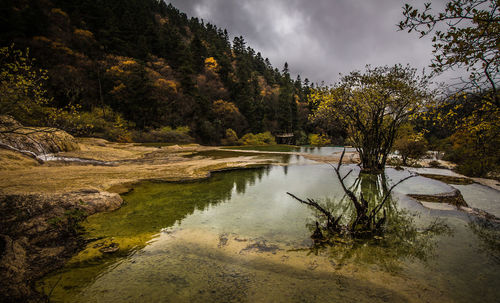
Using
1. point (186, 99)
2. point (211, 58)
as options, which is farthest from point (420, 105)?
point (211, 58)

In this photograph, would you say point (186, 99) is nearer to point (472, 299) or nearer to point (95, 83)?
point (95, 83)

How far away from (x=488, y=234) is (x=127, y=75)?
4947 centimetres

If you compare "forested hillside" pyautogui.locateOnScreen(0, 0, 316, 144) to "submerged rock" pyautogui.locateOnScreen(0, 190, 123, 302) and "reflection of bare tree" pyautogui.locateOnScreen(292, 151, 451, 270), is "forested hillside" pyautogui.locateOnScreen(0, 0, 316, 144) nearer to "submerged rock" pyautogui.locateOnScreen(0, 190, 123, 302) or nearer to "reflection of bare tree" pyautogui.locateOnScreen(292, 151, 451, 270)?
"submerged rock" pyautogui.locateOnScreen(0, 190, 123, 302)

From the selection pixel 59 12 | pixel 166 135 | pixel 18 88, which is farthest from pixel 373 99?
pixel 59 12

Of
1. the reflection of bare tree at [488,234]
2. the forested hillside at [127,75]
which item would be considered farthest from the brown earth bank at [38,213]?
the forested hillside at [127,75]

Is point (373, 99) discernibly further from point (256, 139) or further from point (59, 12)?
point (59, 12)

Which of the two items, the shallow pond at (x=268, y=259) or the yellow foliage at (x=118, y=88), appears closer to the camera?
the shallow pond at (x=268, y=259)

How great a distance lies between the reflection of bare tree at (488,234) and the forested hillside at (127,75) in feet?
99.8

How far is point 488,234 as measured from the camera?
5.82 meters

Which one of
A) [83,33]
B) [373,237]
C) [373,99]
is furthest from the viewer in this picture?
[83,33]

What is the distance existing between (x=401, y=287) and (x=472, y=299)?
104 cm

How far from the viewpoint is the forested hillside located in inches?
1300

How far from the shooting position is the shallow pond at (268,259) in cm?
351

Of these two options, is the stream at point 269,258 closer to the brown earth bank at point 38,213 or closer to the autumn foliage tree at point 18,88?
the brown earth bank at point 38,213
